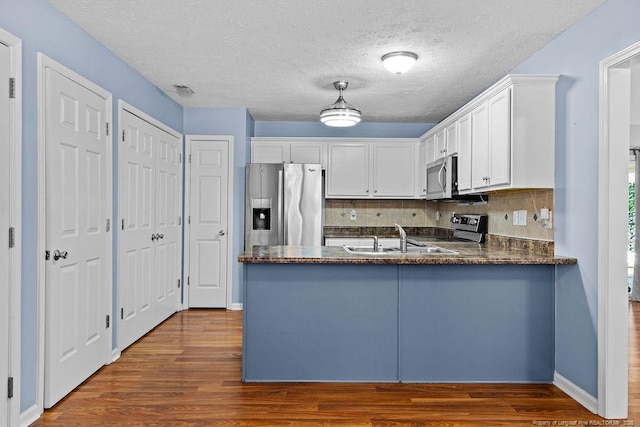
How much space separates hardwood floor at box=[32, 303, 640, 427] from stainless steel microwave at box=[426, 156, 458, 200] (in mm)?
1938

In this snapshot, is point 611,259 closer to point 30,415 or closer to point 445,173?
point 445,173

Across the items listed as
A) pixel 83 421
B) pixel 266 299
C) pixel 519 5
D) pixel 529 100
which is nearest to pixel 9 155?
pixel 83 421

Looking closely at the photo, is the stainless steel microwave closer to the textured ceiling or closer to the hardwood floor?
the textured ceiling

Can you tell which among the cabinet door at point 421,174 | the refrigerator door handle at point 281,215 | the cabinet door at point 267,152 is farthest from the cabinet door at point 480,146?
the cabinet door at point 267,152

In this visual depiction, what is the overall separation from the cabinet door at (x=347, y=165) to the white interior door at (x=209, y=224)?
131 centimetres

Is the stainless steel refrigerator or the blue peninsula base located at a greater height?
the stainless steel refrigerator

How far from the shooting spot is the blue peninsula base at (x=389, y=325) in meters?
2.88

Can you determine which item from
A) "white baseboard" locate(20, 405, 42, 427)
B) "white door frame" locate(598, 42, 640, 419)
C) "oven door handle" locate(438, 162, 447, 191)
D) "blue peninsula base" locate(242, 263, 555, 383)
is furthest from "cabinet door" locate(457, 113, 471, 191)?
"white baseboard" locate(20, 405, 42, 427)

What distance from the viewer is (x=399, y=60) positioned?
3.20m

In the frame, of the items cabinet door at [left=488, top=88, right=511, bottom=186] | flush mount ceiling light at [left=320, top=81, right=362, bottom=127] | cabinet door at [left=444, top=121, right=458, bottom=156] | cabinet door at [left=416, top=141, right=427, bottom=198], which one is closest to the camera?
cabinet door at [left=488, top=88, right=511, bottom=186]

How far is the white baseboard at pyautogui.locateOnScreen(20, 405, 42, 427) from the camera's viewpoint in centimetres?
228

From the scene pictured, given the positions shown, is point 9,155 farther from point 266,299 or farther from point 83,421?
point 266,299

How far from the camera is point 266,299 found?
9.51 ft

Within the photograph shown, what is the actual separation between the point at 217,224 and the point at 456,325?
314 cm
